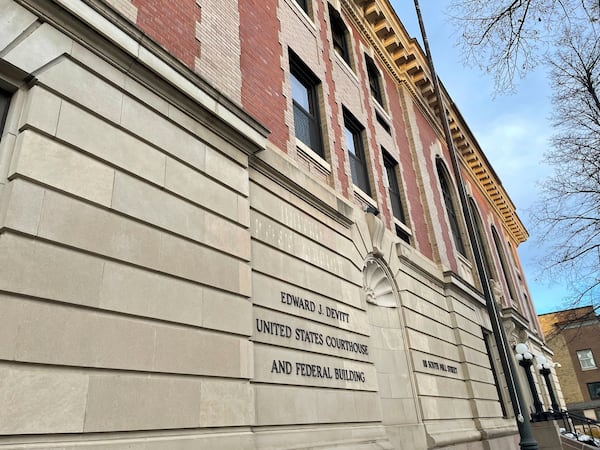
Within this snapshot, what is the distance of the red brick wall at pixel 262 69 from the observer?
8.33m

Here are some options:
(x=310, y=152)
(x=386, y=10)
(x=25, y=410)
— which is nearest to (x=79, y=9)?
(x=25, y=410)

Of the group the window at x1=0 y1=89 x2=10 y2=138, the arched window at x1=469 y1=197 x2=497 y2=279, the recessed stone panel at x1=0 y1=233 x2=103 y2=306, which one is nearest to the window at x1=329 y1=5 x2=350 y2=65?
the window at x1=0 y1=89 x2=10 y2=138

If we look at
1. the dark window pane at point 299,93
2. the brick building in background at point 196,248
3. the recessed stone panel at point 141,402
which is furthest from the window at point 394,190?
the recessed stone panel at point 141,402

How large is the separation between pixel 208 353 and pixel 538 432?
15.7 meters

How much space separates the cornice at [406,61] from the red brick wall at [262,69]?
6662mm

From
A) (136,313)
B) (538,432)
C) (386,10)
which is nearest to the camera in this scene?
(136,313)

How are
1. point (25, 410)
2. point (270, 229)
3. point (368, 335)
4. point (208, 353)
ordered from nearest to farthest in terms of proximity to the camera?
point (25, 410), point (208, 353), point (270, 229), point (368, 335)

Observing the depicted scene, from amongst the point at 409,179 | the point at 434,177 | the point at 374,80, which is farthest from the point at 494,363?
the point at 374,80

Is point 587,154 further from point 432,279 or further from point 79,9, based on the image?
point 79,9

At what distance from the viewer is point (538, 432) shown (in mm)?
15977

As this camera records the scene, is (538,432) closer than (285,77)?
No

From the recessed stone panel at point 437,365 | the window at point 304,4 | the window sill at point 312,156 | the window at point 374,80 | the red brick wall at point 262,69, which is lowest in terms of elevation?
the recessed stone panel at point 437,365

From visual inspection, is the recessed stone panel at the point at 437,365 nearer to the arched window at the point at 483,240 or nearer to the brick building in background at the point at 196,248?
the brick building in background at the point at 196,248

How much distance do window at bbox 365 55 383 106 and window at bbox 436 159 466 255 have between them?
5.64 metres
